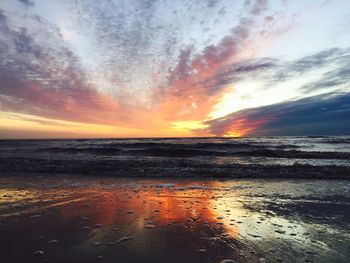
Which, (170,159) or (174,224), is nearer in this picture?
(174,224)

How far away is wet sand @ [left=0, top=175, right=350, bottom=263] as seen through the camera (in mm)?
3541

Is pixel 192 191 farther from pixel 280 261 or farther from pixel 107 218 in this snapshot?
pixel 280 261

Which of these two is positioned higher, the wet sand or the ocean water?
the ocean water

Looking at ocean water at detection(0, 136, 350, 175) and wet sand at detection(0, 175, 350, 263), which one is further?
ocean water at detection(0, 136, 350, 175)

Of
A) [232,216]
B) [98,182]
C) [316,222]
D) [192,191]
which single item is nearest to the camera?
[316,222]

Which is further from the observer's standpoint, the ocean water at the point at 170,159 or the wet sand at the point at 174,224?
the ocean water at the point at 170,159

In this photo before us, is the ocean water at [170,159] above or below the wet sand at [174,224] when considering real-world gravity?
above

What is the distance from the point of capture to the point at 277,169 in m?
12.4

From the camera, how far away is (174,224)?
4816 mm

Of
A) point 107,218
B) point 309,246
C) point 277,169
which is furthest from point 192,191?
point 277,169

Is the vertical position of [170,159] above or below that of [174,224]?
above

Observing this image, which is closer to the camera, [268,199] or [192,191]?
[268,199]

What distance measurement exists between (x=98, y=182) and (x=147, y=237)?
5.90 m

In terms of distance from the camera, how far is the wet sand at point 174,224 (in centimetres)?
354
